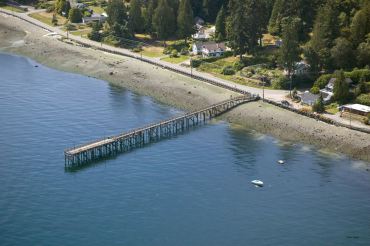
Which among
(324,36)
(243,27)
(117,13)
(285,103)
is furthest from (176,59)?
(285,103)

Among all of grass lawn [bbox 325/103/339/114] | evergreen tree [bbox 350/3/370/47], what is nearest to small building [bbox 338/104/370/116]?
grass lawn [bbox 325/103/339/114]

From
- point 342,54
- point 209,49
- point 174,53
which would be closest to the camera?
point 342,54

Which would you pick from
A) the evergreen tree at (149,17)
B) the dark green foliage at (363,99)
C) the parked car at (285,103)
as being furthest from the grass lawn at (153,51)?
the dark green foliage at (363,99)

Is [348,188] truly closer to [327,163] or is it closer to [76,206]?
[327,163]

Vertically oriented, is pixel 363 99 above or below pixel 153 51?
below

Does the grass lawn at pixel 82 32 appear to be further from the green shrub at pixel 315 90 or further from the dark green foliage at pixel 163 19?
the green shrub at pixel 315 90

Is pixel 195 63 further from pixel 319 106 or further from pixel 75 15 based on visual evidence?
pixel 75 15
